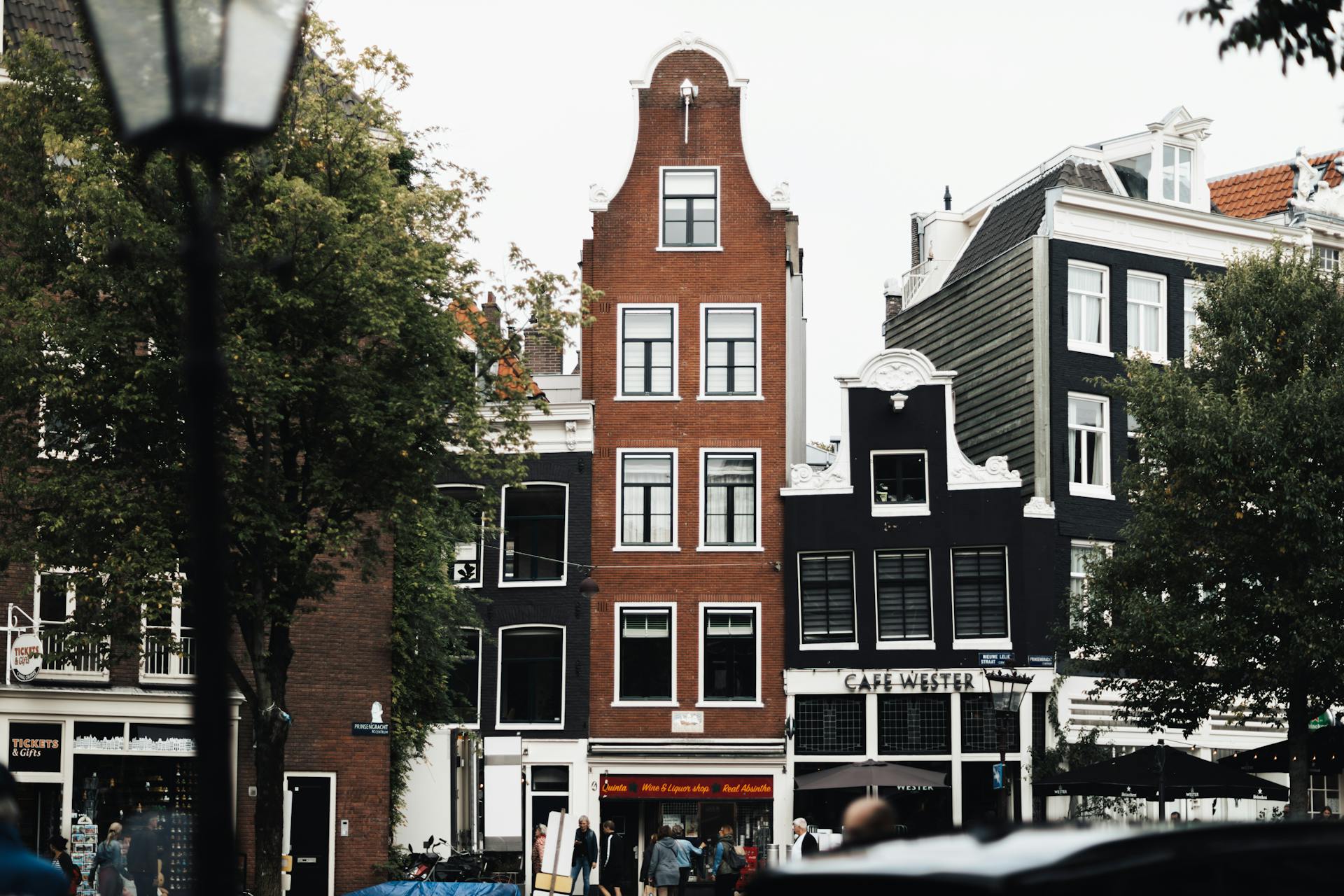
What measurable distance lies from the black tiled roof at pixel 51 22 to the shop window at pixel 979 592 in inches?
774

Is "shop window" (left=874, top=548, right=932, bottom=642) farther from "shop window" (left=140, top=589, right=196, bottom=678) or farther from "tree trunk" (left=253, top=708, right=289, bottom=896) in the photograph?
"tree trunk" (left=253, top=708, right=289, bottom=896)

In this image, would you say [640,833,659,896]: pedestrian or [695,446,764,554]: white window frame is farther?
[695,446,764,554]: white window frame

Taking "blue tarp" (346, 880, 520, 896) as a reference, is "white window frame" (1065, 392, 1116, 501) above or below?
above

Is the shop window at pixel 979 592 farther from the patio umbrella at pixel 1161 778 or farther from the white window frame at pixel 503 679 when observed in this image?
the patio umbrella at pixel 1161 778

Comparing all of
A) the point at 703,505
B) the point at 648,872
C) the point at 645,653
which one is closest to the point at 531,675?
the point at 645,653

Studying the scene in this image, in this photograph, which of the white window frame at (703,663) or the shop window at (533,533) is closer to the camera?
the white window frame at (703,663)

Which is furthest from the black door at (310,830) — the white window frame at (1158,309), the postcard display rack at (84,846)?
the white window frame at (1158,309)

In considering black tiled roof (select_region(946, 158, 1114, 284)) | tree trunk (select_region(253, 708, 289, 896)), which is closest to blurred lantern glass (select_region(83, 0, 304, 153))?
tree trunk (select_region(253, 708, 289, 896))

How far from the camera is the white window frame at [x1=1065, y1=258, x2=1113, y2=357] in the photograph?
127 ft

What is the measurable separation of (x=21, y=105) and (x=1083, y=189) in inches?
910

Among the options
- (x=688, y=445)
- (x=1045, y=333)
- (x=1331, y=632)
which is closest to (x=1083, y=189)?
(x=1045, y=333)

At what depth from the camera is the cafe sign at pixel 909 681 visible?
1457 inches

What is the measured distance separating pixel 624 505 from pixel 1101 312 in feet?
36.8

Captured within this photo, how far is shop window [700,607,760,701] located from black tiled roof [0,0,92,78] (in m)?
17.1
